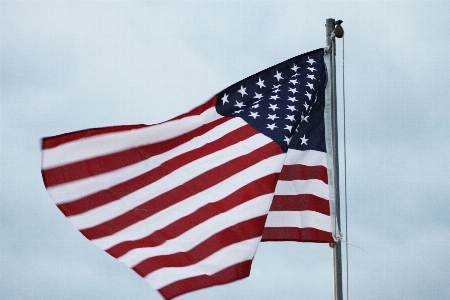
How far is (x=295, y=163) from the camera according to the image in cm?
1575

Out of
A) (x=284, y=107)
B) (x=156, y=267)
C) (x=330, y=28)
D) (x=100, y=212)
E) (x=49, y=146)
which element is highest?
(x=330, y=28)

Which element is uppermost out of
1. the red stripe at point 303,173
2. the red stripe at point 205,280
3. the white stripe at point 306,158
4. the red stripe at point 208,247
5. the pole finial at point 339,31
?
the pole finial at point 339,31

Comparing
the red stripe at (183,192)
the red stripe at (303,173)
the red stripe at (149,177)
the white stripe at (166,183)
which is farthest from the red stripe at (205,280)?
the red stripe at (303,173)

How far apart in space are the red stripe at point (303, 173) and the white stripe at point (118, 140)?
4.66 feet

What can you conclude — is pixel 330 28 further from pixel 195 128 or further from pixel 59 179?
pixel 59 179

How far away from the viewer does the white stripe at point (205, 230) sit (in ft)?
43.8

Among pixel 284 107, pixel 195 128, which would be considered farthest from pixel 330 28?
pixel 195 128

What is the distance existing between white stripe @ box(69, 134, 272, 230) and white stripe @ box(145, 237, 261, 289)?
1461 millimetres

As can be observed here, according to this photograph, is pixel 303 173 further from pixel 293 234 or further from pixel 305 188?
pixel 293 234

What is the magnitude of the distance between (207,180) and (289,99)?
2.14m

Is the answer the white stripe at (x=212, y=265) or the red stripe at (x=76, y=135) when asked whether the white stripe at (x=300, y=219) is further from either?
the red stripe at (x=76, y=135)

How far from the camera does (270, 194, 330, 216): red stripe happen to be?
15.5 meters

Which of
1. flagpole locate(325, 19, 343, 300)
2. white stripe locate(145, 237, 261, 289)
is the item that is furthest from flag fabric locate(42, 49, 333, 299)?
flagpole locate(325, 19, 343, 300)

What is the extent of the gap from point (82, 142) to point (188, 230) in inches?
86.0
